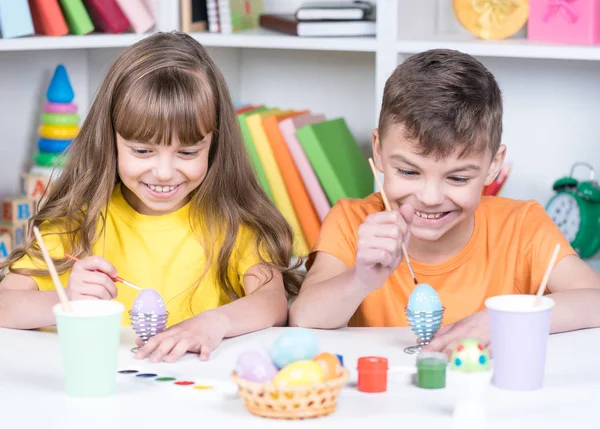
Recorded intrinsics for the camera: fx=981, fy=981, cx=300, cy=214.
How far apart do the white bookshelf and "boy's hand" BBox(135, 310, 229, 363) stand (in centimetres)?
94

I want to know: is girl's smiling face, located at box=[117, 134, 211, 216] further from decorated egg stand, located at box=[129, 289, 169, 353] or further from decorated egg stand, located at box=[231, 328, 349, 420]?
decorated egg stand, located at box=[231, 328, 349, 420]

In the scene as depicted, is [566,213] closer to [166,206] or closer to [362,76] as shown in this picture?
[362,76]

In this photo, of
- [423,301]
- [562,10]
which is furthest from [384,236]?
[562,10]

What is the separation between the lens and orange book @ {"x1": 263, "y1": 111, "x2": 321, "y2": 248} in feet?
7.15

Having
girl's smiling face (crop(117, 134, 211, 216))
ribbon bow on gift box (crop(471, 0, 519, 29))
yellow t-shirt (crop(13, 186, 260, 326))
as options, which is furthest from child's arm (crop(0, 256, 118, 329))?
ribbon bow on gift box (crop(471, 0, 519, 29))

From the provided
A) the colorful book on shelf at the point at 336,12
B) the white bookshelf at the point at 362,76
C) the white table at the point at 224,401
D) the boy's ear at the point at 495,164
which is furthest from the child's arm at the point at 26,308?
the colorful book on shelf at the point at 336,12

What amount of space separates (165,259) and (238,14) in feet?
2.93

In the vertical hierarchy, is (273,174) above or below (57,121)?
below

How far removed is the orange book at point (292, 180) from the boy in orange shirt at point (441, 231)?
1.89ft

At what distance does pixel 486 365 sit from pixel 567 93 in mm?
1328

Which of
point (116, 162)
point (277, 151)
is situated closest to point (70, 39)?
point (277, 151)

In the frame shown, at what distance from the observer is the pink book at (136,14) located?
218 cm

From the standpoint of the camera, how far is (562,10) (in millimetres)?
1977

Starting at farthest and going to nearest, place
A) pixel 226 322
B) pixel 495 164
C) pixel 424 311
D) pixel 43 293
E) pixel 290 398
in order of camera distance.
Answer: pixel 495 164 < pixel 43 293 < pixel 226 322 < pixel 424 311 < pixel 290 398
